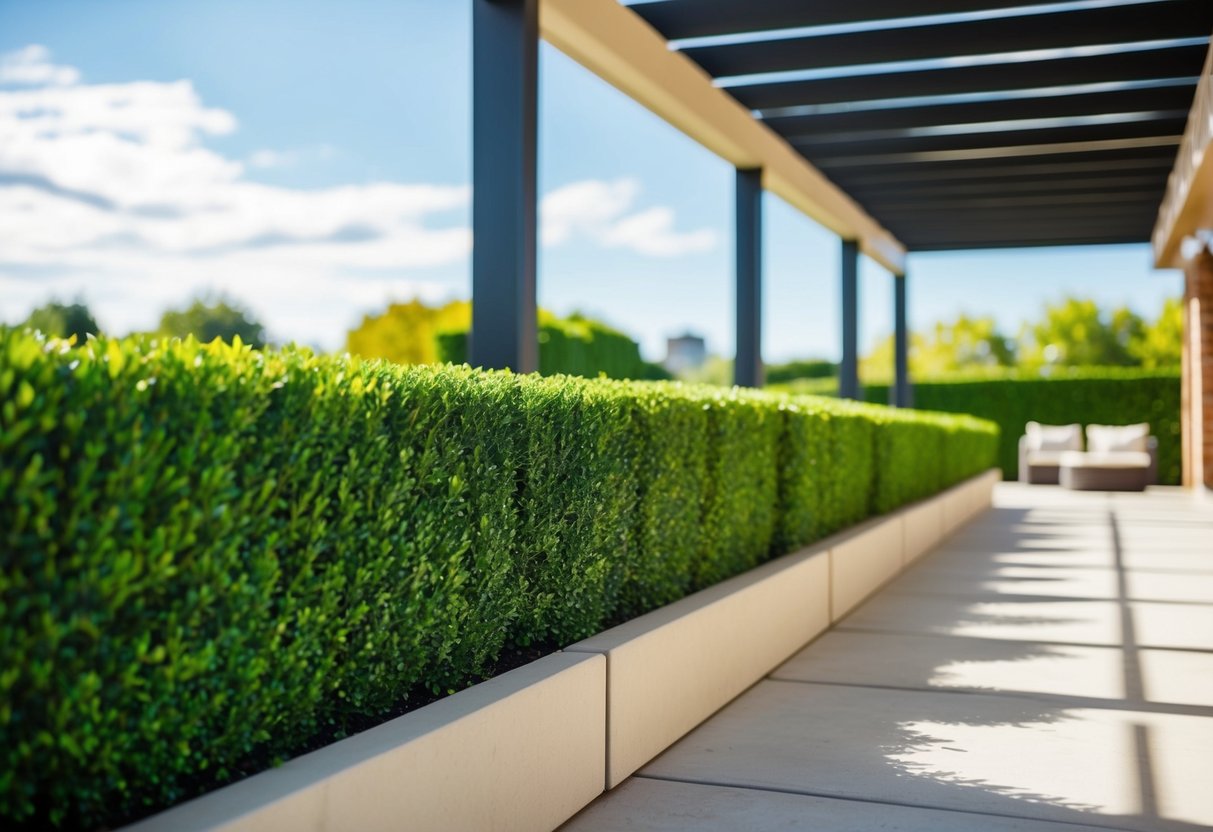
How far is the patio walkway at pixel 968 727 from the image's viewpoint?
304cm

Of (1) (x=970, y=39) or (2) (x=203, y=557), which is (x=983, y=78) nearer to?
(1) (x=970, y=39)

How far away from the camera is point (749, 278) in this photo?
8953 mm

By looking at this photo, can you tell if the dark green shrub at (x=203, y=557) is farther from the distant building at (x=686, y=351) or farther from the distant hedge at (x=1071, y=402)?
the distant building at (x=686, y=351)

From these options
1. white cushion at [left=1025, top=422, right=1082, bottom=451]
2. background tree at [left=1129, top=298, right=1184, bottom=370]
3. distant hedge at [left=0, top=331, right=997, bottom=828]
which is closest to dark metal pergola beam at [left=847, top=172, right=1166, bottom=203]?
white cushion at [left=1025, top=422, right=1082, bottom=451]

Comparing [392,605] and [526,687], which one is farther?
[526,687]

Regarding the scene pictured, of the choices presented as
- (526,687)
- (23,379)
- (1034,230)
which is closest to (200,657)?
(23,379)

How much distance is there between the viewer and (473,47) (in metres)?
5.05

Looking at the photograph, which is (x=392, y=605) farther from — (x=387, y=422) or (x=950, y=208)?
(x=950, y=208)

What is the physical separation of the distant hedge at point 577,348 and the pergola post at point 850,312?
12304 mm

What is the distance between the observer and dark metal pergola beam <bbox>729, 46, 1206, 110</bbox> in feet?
24.5

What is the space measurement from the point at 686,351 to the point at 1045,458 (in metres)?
42.2

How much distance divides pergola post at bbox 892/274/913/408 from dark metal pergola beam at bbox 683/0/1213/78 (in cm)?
879

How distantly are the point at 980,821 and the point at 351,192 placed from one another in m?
61.5

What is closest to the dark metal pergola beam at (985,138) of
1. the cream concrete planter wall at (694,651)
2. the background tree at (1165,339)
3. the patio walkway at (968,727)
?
the patio walkway at (968,727)
